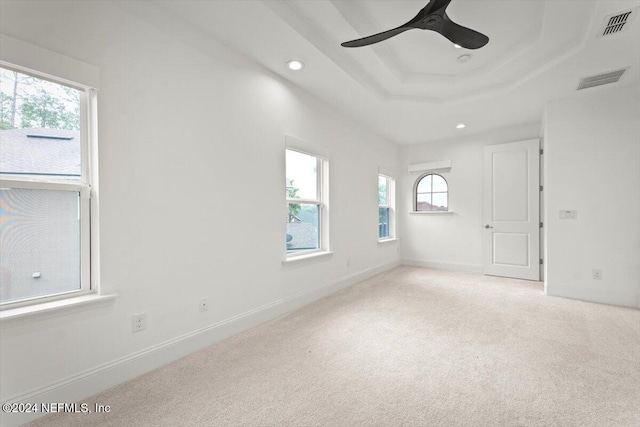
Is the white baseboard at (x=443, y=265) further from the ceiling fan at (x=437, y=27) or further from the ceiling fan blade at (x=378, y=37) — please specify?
the ceiling fan blade at (x=378, y=37)

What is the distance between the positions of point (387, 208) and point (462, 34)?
Result: 3.91 meters

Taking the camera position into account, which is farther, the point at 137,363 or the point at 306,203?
the point at 306,203

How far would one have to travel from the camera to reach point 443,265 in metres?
5.50

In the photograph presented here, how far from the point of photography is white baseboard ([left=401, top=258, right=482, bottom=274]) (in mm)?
5164

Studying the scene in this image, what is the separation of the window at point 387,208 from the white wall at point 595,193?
254 centimetres

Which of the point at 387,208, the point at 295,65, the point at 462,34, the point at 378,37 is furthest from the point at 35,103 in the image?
the point at 387,208

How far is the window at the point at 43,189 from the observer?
58.0 inches

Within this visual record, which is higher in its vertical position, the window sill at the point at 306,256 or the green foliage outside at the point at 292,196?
the green foliage outside at the point at 292,196

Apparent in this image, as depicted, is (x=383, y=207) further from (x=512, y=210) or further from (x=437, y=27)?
(x=437, y=27)

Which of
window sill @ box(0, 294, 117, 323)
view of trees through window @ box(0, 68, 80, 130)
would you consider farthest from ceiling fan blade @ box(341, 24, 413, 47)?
window sill @ box(0, 294, 117, 323)

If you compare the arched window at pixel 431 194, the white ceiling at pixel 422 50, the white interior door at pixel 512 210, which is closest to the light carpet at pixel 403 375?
the white interior door at pixel 512 210

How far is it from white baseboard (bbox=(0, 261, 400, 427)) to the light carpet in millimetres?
65

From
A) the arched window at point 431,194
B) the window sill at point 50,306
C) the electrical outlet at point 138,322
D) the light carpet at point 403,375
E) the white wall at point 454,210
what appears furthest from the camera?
the arched window at point 431,194

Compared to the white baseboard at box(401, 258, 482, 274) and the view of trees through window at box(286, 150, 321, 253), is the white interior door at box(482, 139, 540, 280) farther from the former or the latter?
the view of trees through window at box(286, 150, 321, 253)
